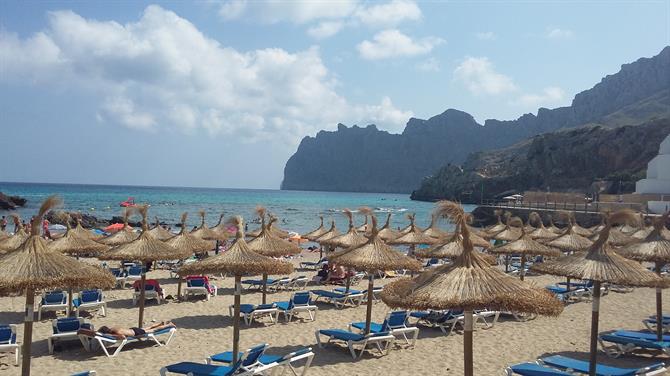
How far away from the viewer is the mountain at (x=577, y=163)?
7950 centimetres

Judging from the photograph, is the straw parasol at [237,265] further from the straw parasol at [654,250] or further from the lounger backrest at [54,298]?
the straw parasol at [654,250]

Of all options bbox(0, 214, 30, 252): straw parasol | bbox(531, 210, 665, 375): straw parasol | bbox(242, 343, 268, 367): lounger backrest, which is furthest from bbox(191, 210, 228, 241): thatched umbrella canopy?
bbox(531, 210, 665, 375): straw parasol

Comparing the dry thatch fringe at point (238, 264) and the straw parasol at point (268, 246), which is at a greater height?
the dry thatch fringe at point (238, 264)

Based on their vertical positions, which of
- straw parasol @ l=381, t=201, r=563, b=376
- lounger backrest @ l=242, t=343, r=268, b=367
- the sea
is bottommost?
the sea

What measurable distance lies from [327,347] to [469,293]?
16.2ft

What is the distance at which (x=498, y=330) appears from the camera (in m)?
11.4

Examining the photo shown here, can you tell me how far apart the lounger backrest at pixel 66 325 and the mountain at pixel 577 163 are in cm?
7431

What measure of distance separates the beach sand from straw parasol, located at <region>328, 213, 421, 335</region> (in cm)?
127

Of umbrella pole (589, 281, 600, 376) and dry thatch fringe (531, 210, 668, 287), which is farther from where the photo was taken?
dry thatch fringe (531, 210, 668, 287)

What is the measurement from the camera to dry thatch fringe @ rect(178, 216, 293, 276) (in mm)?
8227

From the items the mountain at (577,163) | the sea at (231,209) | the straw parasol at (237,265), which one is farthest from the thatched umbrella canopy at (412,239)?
the mountain at (577,163)

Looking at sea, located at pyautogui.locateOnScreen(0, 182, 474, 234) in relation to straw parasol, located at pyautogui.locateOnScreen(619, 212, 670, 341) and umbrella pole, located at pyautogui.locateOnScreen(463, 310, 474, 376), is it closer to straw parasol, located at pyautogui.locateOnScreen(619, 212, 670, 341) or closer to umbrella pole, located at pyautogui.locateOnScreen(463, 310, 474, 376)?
straw parasol, located at pyautogui.locateOnScreen(619, 212, 670, 341)

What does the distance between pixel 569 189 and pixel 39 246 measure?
3486 inches

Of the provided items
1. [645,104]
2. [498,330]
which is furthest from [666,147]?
[645,104]
